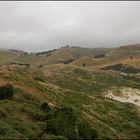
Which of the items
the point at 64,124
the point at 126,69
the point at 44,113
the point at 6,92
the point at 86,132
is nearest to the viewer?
the point at 64,124

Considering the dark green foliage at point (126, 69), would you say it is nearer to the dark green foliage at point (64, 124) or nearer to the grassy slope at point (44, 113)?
the grassy slope at point (44, 113)

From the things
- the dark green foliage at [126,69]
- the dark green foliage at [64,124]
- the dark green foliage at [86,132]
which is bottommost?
the dark green foliage at [126,69]

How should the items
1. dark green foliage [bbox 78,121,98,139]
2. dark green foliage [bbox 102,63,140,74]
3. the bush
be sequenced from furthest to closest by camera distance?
dark green foliage [bbox 102,63,140,74] < the bush < dark green foliage [bbox 78,121,98,139]

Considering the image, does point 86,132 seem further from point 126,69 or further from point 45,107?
point 126,69

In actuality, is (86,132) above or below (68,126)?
below

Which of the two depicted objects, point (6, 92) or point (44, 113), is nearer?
point (44, 113)

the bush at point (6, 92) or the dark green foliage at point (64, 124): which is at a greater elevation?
the bush at point (6, 92)

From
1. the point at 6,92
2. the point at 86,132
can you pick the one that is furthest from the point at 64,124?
the point at 6,92

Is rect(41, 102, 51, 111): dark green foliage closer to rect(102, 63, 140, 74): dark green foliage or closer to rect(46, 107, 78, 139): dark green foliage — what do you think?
rect(46, 107, 78, 139): dark green foliage

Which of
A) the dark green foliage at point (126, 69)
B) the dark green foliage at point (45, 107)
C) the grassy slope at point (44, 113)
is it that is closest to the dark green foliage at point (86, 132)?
the grassy slope at point (44, 113)

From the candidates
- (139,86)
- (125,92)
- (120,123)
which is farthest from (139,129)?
(139,86)

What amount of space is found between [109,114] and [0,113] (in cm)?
1938

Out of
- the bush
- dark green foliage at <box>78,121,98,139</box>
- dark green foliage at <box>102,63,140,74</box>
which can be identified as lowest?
dark green foliage at <box>102,63,140,74</box>

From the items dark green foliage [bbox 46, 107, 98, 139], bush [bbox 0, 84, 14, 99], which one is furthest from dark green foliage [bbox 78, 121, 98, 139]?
bush [bbox 0, 84, 14, 99]
